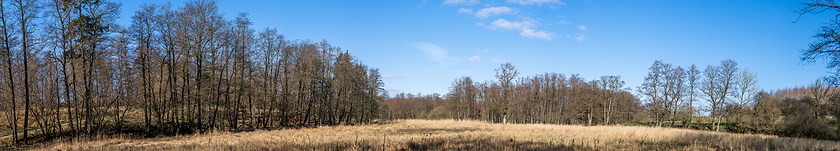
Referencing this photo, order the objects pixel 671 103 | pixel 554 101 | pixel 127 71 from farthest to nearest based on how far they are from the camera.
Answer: pixel 554 101 < pixel 671 103 < pixel 127 71

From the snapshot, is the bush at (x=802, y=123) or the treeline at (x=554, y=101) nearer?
the bush at (x=802, y=123)

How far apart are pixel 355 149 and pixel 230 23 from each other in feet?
57.6

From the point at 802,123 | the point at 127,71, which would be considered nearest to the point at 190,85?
the point at 127,71

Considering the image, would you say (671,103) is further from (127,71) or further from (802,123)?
(127,71)

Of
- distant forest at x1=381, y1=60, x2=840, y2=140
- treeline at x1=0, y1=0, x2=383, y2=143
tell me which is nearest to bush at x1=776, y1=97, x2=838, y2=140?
distant forest at x1=381, y1=60, x2=840, y2=140

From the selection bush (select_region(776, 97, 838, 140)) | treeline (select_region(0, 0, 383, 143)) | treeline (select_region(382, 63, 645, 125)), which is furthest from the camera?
treeline (select_region(382, 63, 645, 125))

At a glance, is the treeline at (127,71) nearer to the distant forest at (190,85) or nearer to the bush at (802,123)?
the distant forest at (190,85)

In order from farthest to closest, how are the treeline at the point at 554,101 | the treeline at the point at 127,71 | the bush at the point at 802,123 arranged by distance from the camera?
1. the treeline at the point at 554,101
2. the bush at the point at 802,123
3. the treeline at the point at 127,71

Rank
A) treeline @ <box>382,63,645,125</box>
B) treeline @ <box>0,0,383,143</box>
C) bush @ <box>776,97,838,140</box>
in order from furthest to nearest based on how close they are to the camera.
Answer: treeline @ <box>382,63,645,125</box>, bush @ <box>776,97,838,140</box>, treeline @ <box>0,0,383,143</box>

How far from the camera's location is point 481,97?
202 feet

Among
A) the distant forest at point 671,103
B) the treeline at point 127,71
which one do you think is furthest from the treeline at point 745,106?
the treeline at point 127,71

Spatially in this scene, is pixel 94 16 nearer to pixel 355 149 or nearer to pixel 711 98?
pixel 355 149

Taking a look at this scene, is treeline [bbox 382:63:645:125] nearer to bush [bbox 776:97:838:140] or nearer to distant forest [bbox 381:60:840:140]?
distant forest [bbox 381:60:840:140]

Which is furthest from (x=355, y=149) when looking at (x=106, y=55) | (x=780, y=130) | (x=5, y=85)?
(x=780, y=130)
